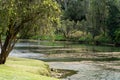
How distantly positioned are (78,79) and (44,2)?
35.4 ft

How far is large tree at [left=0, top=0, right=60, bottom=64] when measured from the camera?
3572 cm

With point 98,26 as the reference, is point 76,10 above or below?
above

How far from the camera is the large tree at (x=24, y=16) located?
3572 centimetres

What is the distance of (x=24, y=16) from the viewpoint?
125 feet

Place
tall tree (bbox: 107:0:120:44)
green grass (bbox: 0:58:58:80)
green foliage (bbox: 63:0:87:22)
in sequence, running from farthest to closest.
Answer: green foliage (bbox: 63:0:87:22), tall tree (bbox: 107:0:120:44), green grass (bbox: 0:58:58:80)

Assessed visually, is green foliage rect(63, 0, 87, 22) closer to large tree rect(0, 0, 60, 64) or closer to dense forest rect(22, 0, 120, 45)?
dense forest rect(22, 0, 120, 45)

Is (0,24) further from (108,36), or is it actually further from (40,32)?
(108,36)

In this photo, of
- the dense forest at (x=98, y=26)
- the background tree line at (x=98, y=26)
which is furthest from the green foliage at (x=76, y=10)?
the background tree line at (x=98, y=26)

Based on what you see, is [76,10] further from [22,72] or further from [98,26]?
[22,72]

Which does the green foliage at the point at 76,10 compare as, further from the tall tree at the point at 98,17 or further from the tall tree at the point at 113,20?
the tall tree at the point at 113,20

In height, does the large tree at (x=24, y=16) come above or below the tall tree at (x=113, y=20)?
above

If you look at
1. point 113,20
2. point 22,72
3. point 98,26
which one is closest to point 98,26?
point 98,26

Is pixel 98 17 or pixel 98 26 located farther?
pixel 98 26

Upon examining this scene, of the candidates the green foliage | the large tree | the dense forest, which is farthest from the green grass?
the green foliage
